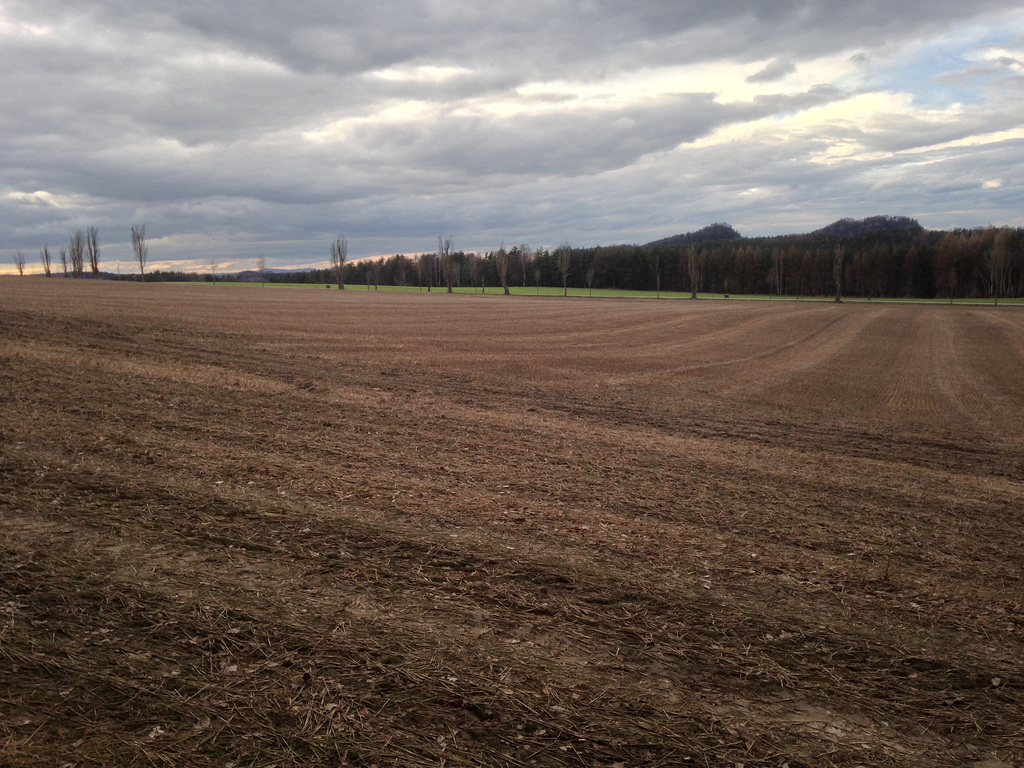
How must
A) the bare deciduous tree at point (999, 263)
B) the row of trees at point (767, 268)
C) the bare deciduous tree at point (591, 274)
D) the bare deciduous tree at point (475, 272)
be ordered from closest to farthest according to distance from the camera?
the bare deciduous tree at point (999, 263), the row of trees at point (767, 268), the bare deciduous tree at point (591, 274), the bare deciduous tree at point (475, 272)

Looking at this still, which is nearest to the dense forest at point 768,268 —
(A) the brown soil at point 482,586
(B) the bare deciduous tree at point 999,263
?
(B) the bare deciduous tree at point 999,263

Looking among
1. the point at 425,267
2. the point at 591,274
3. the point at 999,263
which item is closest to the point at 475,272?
the point at 425,267

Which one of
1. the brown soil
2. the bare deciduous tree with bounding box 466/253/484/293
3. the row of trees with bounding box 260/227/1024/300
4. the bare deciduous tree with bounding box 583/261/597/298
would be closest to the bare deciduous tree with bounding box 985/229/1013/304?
the row of trees with bounding box 260/227/1024/300

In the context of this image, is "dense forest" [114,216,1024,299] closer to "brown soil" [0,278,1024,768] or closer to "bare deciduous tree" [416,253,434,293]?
"bare deciduous tree" [416,253,434,293]

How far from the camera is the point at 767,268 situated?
13400 cm

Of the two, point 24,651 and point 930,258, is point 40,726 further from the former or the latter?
point 930,258

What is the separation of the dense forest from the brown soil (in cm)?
10862

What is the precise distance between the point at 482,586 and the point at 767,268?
468 ft

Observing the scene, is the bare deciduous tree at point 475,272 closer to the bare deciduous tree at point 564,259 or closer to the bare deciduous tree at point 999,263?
the bare deciduous tree at point 564,259

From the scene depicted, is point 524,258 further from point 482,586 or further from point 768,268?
point 482,586

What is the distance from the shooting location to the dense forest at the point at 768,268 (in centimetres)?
11175

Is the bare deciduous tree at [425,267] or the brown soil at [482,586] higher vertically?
the bare deciduous tree at [425,267]

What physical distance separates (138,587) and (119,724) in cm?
164

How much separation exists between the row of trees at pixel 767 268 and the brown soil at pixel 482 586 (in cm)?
10775
